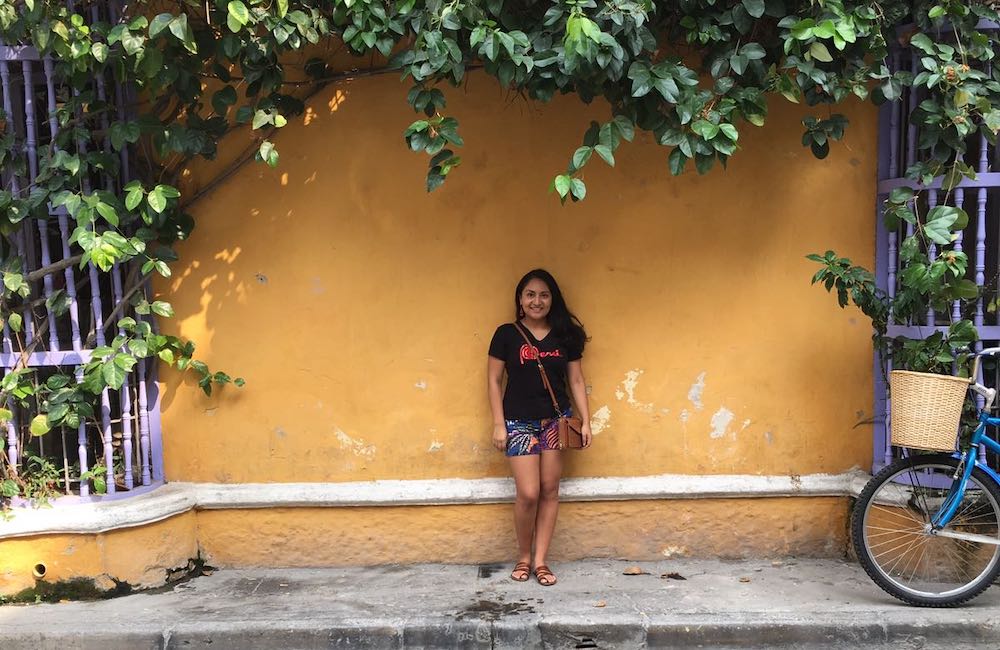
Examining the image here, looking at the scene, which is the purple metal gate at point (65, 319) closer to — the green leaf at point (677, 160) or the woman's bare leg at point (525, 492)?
the woman's bare leg at point (525, 492)

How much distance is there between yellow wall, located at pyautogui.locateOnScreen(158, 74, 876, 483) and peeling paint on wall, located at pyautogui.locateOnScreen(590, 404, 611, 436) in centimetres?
3

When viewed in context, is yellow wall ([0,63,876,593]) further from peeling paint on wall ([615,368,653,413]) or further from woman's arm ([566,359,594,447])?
woman's arm ([566,359,594,447])

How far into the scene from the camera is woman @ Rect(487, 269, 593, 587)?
4297mm

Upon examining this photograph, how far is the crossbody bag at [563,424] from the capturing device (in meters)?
4.30

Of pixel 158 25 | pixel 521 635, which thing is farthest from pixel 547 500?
pixel 158 25

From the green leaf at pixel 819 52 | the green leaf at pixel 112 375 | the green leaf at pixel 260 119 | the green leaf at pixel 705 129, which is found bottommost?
the green leaf at pixel 112 375

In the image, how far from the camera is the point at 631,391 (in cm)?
454

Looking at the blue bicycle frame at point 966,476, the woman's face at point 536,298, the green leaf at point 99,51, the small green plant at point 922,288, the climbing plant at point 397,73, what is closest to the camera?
the climbing plant at point 397,73

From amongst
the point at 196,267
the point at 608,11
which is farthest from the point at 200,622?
the point at 608,11

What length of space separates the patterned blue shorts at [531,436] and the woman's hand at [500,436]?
28 mm

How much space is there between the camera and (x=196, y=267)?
14.5 ft

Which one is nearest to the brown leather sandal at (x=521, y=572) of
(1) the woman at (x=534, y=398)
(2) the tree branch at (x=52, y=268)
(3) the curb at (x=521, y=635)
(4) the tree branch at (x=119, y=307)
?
(1) the woman at (x=534, y=398)

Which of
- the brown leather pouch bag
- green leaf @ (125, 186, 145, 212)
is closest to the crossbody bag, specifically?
the brown leather pouch bag

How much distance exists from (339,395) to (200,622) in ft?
4.26
